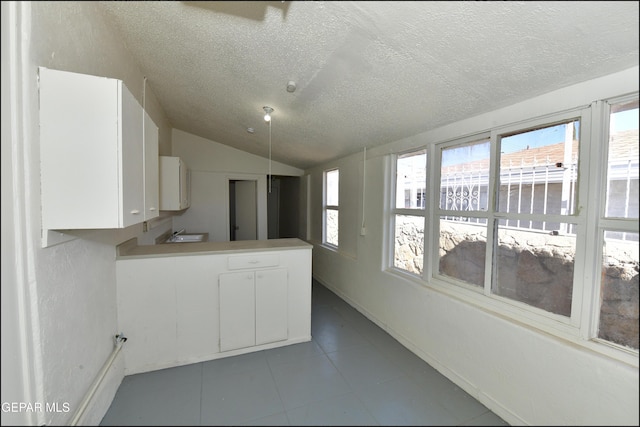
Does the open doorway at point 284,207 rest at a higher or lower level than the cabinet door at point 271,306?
higher

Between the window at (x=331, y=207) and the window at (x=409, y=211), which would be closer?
the window at (x=409, y=211)

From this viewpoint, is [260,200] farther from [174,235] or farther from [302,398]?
[302,398]

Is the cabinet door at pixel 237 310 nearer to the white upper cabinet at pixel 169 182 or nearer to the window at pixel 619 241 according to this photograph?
the white upper cabinet at pixel 169 182

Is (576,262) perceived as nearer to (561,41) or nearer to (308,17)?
(561,41)

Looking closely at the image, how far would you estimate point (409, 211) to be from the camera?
2344 mm

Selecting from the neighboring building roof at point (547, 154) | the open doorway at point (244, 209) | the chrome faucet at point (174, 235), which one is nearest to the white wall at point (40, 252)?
the neighboring building roof at point (547, 154)

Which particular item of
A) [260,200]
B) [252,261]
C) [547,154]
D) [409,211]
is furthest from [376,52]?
[260,200]

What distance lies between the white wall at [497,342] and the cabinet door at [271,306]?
104 cm

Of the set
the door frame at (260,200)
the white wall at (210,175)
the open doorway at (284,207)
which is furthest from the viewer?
the open doorway at (284,207)

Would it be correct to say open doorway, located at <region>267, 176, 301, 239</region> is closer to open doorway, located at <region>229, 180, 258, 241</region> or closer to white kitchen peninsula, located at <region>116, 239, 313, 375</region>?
open doorway, located at <region>229, 180, 258, 241</region>

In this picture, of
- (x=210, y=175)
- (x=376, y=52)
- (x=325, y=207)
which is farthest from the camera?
(x=210, y=175)

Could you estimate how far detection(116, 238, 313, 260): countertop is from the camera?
1.82 meters

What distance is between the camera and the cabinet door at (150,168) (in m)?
1.32

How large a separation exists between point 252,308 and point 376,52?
194 cm
